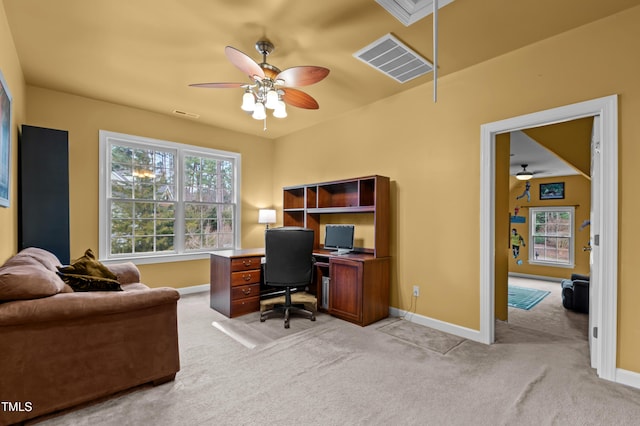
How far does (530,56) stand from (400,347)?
9.61ft

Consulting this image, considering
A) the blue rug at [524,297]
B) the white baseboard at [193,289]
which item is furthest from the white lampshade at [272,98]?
the blue rug at [524,297]

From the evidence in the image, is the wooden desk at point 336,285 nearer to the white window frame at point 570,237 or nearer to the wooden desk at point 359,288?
the wooden desk at point 359,288

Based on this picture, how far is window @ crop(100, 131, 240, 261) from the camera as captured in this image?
4.26 meters

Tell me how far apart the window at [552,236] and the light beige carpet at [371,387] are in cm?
498

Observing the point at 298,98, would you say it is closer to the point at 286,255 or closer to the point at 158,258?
the point at 286,255

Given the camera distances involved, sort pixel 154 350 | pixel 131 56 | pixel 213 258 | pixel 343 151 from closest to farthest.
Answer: pixel 154 350
pixel 131 56
pixel 213 258
pixel 343 151

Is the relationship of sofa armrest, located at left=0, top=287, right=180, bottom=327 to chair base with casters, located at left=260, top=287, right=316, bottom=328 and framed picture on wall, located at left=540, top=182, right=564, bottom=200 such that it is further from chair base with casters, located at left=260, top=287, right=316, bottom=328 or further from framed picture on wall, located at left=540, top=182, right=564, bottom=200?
framed picture on wall, located at left=540, top=182, right=564, bottom=200

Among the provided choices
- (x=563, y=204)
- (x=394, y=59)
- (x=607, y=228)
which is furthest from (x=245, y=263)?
(x=563, y=204)

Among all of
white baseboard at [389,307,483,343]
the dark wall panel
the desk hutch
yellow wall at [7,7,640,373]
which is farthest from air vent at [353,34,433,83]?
the dark wall panel

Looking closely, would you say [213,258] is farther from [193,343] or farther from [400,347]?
[400,347]

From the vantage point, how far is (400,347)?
9.52 feet

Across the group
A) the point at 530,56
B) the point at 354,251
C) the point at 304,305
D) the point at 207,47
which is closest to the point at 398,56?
the point at 530,56

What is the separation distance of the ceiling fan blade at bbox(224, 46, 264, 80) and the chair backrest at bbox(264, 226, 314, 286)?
1.67 metres

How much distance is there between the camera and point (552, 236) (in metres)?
7.26
